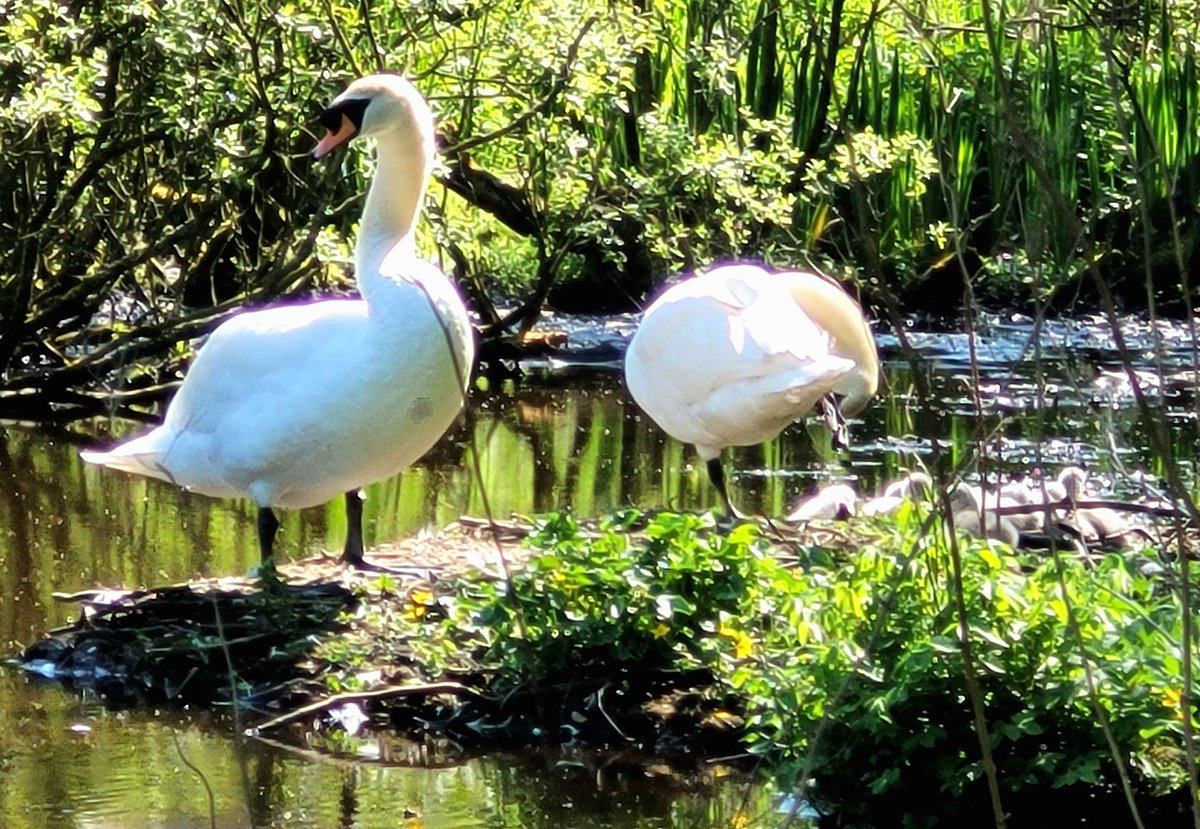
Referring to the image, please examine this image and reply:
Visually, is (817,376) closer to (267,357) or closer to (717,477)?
(717,477)

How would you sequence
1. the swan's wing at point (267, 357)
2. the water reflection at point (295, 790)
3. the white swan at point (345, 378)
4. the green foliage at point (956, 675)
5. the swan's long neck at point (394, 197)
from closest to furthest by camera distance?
the green foliage at point (956, 675), the water reflection at point (295, 790), the white swan at point (345, 378), the swan's wing at point (267, 357), the swan's long neck at point (394, 197)

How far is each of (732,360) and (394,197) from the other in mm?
1246

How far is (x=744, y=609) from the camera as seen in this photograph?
5.32 m

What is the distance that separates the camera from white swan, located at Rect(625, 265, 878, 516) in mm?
6406

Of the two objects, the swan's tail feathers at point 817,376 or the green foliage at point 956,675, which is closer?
the green foliage at point 956,675

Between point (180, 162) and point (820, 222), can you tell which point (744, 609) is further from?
point (820, 222)

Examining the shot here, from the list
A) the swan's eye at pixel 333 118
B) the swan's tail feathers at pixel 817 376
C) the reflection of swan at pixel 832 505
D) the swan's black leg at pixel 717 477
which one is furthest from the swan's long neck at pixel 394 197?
the reflection of swan at pixel 832 505

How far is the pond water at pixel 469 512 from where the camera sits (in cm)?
463

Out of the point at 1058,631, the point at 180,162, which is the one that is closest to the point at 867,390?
the point at 1058,631

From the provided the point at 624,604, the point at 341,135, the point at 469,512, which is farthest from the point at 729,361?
the point at 469,512

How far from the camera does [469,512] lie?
28.2 feet

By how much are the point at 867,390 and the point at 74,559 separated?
3.12 meters

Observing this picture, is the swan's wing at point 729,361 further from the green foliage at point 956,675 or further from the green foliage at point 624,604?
the green foliage at point 956,675

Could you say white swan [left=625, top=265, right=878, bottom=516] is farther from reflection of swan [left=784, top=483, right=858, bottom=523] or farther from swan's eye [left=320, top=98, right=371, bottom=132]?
swan's eye [left=320, top=98, right=371, bottom=132]
